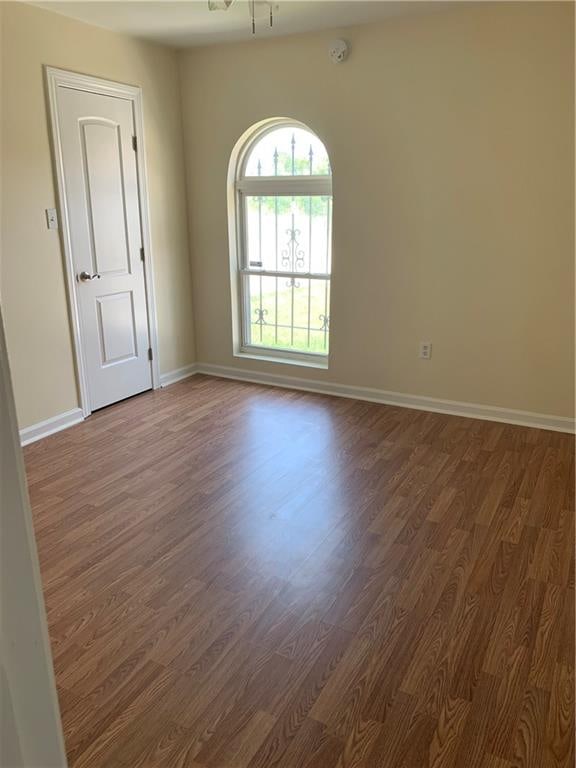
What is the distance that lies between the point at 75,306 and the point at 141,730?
2.89 metres

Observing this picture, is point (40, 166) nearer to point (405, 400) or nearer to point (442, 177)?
point (442, 177)

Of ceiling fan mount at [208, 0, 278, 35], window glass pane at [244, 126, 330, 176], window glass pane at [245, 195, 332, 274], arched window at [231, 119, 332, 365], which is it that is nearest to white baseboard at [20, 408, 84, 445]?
arched window at [231, 119, 332, 365]

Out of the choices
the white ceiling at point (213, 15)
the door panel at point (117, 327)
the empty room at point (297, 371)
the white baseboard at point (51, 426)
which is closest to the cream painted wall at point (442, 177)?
the empty room at point (297, 371)

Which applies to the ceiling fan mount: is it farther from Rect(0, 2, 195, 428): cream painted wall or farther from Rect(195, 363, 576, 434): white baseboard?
Rect(195, 363, 576, 434): white baseboard

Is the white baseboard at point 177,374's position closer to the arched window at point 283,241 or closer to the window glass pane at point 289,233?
the arched window at point 283,241

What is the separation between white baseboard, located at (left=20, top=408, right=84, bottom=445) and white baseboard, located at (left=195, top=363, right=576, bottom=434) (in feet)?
4.58

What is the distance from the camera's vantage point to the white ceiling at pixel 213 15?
3.39 meters

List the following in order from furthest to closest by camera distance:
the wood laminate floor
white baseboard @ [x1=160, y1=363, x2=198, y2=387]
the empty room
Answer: white baseboard @ [x1=160, y1=363, x2=198, y2=387] → the empty room → the wood laminate floor

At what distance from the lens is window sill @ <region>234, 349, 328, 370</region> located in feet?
15.5

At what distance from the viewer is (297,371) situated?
4746 millimetres

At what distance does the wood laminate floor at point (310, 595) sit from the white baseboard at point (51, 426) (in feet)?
0.36

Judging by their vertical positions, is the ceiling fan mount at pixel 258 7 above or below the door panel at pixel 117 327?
above

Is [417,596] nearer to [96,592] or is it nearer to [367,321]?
[96,592]

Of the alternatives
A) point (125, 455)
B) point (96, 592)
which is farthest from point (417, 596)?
point (125, 455)
